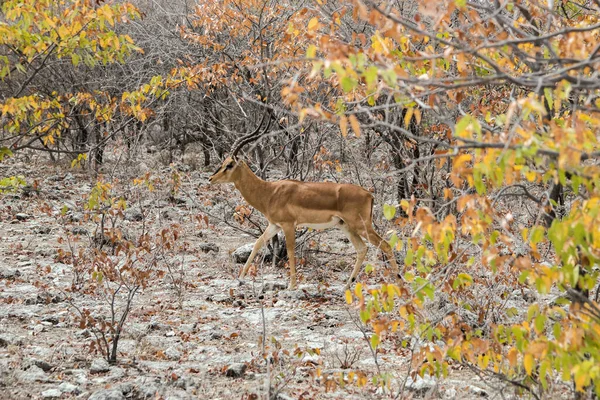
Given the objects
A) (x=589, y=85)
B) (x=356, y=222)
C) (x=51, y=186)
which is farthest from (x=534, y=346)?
(x=51, y=186)

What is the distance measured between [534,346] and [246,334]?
15.0ft

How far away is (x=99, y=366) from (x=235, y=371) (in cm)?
118

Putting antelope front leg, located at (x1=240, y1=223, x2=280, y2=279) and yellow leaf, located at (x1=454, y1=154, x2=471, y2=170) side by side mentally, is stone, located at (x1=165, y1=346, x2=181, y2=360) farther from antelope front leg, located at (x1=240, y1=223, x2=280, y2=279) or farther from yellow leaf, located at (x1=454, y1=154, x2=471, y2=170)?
yellow leaf, located at (x1=454, y1=154, x2=471, y2=170)

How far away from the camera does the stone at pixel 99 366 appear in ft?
19.9

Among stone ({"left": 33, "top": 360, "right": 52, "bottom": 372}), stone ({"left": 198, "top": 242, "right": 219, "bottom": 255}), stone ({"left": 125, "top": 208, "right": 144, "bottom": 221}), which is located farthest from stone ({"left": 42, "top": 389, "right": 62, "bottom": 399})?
stone ({"left": 125, "top": 208, "right": 144, "bottom": 221})

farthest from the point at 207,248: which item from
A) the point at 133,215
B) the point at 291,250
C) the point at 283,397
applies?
the point at 283,397

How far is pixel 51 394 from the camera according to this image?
5492mm

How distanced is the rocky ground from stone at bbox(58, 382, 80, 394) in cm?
1

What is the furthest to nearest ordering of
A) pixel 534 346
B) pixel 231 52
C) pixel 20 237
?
pixel 231 52
pixel 20 237
pixel 534 346

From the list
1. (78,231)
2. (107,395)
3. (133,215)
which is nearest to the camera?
(107,395)

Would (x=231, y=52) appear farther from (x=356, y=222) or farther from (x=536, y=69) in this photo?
(x=536, y=69)

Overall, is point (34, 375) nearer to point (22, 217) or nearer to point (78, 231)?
point (78, 231)

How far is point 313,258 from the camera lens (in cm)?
1130

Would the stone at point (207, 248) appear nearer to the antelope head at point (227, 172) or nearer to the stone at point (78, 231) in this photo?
the antelope head at point (227, 172)
